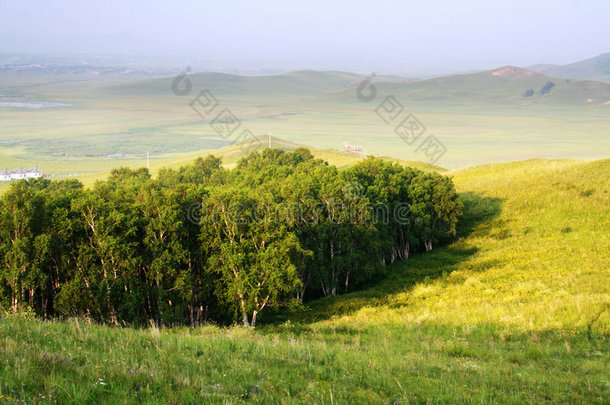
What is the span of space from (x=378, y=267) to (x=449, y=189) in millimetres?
19915

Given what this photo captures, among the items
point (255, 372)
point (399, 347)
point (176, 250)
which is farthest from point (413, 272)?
point (255, 372)

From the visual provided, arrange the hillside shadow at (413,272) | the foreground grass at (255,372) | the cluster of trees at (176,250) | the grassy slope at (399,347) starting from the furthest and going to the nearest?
the hillside shadow at (413,272) → the cluster of trees at (176,250) → the grassy slope at (399,347) → the foreground grass at (255,372)

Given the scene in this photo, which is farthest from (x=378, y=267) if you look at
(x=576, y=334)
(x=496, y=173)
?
(x=496, y=173)

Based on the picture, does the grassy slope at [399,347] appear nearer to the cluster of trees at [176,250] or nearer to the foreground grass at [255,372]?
the foreground grass at [255,372]

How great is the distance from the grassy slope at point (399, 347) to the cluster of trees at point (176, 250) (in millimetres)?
4648

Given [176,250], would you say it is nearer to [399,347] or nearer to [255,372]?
[399,347]

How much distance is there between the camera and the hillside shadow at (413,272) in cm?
3934

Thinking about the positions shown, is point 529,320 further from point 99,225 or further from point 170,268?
point 99,225

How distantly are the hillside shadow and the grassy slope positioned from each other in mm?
332

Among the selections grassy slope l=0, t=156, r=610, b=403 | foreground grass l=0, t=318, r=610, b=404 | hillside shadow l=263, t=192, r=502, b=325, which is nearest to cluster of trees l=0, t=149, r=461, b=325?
hillside shadow l=263, t=192, r=502, b=325

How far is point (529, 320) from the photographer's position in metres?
26.0

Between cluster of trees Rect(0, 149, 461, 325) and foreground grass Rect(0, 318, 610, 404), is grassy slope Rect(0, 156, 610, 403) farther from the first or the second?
cluster of trees Rect(0, 149, 461, 325)

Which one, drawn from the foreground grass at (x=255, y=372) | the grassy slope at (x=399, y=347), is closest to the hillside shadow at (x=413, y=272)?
the grassy slope at (x=399, y=347)

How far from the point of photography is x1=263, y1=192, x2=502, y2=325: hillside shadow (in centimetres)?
3934
